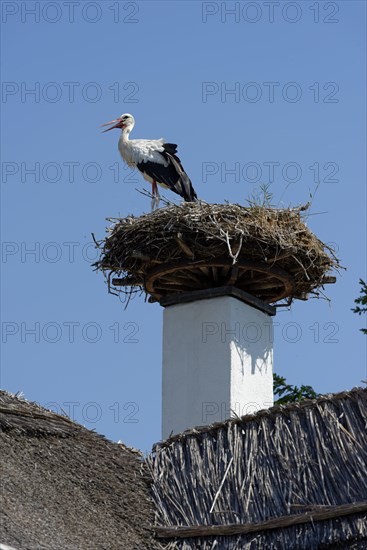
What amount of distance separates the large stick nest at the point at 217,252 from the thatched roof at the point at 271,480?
129 inches

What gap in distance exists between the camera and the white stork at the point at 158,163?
13109 mm

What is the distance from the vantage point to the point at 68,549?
669 centimetres

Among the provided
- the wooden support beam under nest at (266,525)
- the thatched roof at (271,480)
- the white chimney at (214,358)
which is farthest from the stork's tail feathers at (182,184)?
the wooden support beam under nest at (266,525)

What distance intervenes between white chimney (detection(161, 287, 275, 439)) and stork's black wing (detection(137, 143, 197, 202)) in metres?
1.68

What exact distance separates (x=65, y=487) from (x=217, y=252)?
4.11 meters

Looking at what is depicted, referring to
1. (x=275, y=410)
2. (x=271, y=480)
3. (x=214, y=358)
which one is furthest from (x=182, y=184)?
(x=271, y=480)

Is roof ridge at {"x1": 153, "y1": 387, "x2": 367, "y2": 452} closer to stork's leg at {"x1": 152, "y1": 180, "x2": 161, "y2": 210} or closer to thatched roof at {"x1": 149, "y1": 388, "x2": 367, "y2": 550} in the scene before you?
thatched roof at {"x1": 149, "y1": 388, "x2": 367, "y2": 550}

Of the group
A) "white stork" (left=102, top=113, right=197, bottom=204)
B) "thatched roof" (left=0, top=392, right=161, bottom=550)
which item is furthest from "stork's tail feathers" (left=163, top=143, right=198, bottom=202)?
"thatched roof" (left=0, top=392, right=161, bottom=550)

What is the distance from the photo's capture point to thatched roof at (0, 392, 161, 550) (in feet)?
22.3

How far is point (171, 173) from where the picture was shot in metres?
13.2

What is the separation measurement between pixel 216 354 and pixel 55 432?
330 cm

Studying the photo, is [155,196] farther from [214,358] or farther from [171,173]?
[214,358]

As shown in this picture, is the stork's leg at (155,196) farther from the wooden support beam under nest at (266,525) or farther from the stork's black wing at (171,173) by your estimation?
the wooden support beam under nest at (266,525)

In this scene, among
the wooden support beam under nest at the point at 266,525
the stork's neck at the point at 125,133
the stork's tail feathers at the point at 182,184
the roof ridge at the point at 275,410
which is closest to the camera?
the wooden support beam under nest at the point at 266,525
